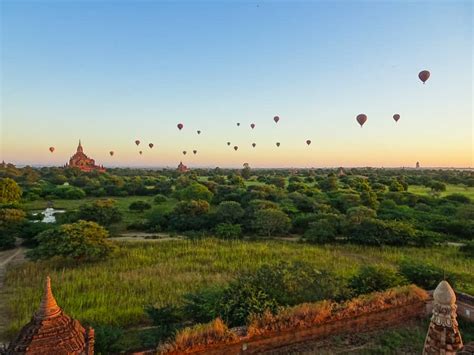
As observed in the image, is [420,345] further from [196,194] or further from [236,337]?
[196,194]

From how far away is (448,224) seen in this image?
27.8m

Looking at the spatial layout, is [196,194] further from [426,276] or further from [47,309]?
[47,309]

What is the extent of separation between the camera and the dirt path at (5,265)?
457 inches

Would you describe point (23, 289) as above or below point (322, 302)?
below

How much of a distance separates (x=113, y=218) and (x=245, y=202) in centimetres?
1470

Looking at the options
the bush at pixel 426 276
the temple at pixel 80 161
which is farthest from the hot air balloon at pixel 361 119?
the temple at pixel 80 161

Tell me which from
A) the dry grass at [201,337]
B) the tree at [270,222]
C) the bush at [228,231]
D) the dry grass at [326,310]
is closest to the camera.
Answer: the dry grass at [201,337]

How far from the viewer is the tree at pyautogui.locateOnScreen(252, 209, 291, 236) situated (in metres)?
26.9

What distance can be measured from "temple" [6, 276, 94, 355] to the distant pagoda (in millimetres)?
5578

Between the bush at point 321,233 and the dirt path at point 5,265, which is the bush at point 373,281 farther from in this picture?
the dirt path at point 5,265

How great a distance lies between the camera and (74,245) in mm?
18625

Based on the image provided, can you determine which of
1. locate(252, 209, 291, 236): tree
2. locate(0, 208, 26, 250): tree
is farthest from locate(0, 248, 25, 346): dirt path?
locate(252, 209, 291, 236): tree

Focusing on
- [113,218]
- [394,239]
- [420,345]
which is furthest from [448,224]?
[113,218]

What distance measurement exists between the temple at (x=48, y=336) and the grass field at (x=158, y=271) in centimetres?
579
